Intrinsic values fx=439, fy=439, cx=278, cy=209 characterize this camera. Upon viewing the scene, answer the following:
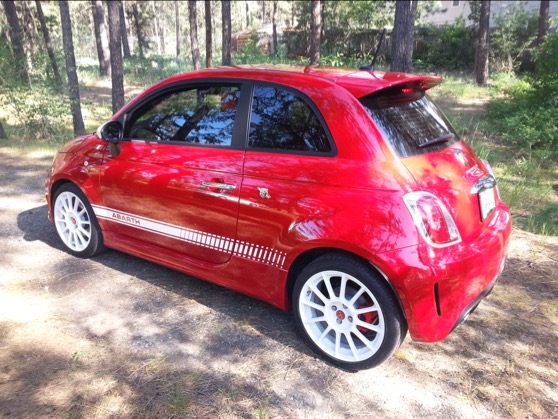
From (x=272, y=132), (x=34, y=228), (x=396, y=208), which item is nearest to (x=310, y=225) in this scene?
(x=396, y=208)

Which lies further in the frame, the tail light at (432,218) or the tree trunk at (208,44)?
the tree trunk at (208,44)

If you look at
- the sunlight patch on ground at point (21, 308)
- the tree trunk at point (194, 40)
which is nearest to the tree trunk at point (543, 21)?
the tree trunk at point (194, 40)

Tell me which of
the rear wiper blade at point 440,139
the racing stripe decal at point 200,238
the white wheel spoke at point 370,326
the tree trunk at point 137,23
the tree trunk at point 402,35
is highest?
the tree trunk at point 137,23

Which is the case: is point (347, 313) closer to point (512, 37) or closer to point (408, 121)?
point (408, 121)

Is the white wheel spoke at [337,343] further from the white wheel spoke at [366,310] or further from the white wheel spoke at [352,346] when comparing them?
the white wheel spoke at [366,310]

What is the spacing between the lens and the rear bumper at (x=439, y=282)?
2.46 meters

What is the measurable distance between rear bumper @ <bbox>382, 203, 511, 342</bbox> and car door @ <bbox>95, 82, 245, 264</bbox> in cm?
125

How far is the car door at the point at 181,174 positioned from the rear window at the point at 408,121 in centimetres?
99

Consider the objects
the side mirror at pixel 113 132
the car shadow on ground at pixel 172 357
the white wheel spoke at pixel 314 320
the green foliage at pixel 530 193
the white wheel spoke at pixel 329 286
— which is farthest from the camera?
the green foliage at pixel 530 193

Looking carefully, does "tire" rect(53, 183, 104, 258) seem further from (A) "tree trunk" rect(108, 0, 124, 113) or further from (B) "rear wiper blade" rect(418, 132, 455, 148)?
(A) "tree trunk" rect(108, 0, 124, 113)

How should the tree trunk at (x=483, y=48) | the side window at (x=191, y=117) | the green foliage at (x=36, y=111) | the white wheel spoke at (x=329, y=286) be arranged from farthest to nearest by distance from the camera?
the tree trunk at (x=483, y=48) → the green foliage at (x=36, y=111) → the side window at (x=191, y=117) → the white wheel spoke at (x=329, y=286)

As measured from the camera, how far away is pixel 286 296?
10.1 ft

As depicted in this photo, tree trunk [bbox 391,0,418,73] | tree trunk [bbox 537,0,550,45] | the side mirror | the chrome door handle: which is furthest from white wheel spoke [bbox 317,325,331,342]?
tree trunk [bbox 537,0,550,45]

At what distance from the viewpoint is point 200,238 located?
3387mm
